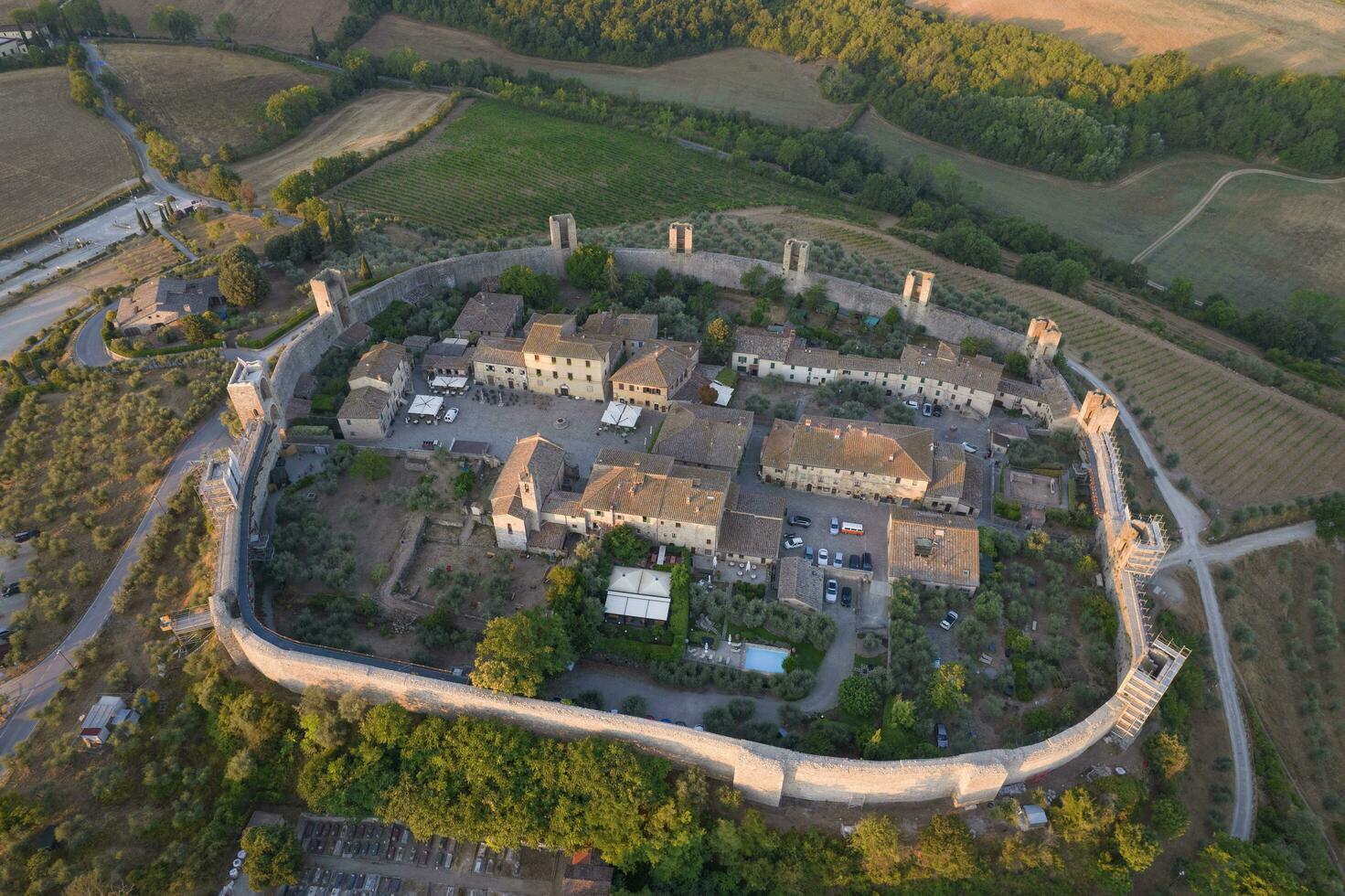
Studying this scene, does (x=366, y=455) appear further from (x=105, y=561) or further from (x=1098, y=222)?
(x=1098, y=222)

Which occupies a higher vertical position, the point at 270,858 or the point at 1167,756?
the point at 1167,756

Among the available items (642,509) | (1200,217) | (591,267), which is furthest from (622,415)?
(1200,217)

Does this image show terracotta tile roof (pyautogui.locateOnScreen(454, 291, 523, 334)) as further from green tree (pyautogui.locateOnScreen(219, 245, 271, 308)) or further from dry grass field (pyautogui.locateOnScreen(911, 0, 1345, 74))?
dry grass field (pyautogui.locateOnScreen(911, 0, 1345, 74))

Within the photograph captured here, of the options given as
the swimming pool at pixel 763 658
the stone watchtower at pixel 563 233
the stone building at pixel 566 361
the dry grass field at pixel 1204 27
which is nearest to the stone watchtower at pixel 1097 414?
the swimming pool at pixel 763 658

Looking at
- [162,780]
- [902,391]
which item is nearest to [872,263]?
[902,391]

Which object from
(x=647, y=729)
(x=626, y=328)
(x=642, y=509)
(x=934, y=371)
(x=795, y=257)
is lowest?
(x=647, y=729)

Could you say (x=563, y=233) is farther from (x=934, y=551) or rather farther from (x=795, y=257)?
(x=934, y=551)

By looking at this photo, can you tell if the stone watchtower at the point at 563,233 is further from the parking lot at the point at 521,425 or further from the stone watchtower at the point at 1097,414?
the stone watchtower at the point at 1097,414
